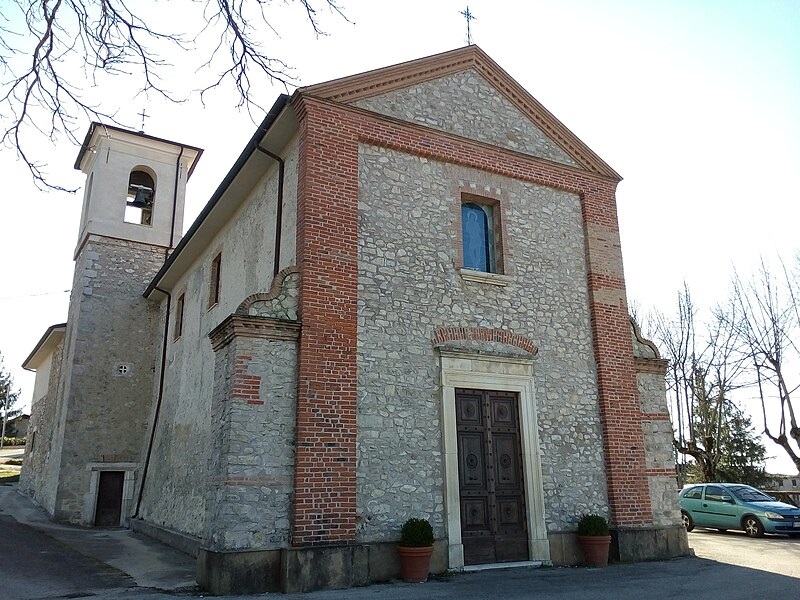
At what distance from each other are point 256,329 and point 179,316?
8978mm

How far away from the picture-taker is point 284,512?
8.18m

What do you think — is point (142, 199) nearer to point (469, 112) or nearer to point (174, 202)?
point (174, 202)

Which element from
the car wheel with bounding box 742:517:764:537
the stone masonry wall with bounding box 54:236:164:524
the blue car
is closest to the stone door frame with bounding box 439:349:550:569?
the blue car

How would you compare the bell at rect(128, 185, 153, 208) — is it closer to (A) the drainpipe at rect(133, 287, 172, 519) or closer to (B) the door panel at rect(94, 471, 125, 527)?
(A) the drainpipe at rect(133, 287, 172, 519)

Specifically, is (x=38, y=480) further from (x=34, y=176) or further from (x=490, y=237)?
(x=34, y=176)

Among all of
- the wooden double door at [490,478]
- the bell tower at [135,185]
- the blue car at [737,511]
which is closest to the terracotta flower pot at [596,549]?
the wooden double door at [490,478]

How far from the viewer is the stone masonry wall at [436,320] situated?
919cm

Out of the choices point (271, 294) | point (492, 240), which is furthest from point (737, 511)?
point (271, 294)

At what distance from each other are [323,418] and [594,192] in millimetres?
7366

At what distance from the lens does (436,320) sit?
10.1 meters

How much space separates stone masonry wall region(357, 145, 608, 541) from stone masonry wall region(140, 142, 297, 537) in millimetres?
1629

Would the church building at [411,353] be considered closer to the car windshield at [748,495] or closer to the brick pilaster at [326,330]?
the brick pilaster at [326,330]

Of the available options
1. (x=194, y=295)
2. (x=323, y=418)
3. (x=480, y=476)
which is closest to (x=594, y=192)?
(x=480, y=476)

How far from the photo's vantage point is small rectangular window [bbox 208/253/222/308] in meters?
13.9
